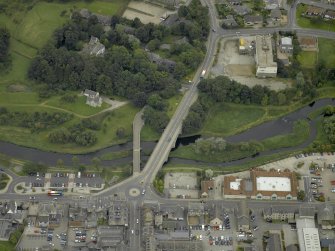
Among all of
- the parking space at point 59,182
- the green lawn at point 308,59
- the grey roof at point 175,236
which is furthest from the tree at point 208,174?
the green lawn at point 308,59

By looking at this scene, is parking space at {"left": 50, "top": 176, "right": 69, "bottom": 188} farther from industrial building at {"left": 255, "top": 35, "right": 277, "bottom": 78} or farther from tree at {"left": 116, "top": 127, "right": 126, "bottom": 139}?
industrial building at {"left": 255, "top": 35, "right": 277, "bottom": 78}

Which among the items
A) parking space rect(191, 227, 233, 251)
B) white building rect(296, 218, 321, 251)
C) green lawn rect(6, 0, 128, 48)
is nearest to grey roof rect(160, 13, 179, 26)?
green lawn rect(6, 0, 128, 48)

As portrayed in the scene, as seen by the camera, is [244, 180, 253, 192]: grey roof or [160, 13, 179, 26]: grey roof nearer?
[244, 180, 253, 192]: grey roof

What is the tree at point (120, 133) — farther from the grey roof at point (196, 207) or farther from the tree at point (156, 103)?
the grey roof at point (196, 207)

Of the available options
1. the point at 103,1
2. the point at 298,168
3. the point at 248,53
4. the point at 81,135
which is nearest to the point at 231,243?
the point at 298,168

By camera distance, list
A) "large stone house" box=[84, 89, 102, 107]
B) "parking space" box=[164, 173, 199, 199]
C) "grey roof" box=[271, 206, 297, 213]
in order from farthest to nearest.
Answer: "large stone house" box=[84, 89, 102, 107] → "parking space" box=[164, 173, 199, 199] → "grey roof" box=[271, 206, 297, 213]

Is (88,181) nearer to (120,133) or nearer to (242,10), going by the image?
(120,133)

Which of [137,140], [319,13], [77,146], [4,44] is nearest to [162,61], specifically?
[137,140]
